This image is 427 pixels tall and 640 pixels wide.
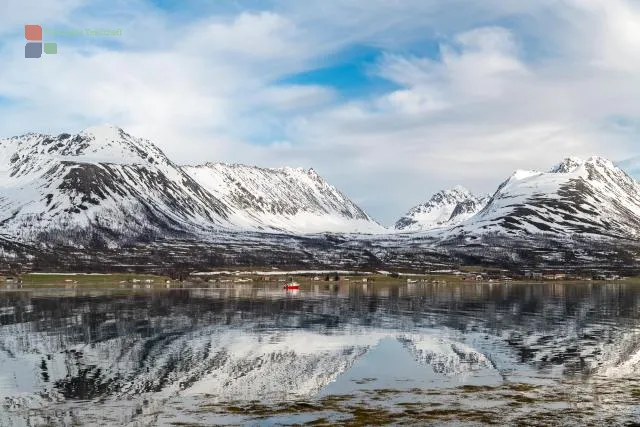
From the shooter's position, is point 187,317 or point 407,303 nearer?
point 187,317

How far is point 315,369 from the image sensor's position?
186ft

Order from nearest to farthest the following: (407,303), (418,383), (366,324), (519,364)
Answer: (418,383)
(519,364)
(366,324)
(407,303)

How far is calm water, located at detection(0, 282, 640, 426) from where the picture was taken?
40156 millimetres

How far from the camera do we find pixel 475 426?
3688 cm

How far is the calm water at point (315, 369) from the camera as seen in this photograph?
4016cm

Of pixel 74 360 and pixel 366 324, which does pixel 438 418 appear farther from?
pixel 366 324

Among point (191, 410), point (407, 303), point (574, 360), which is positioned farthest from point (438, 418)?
point (407, 303)

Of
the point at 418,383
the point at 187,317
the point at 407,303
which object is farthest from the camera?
the point at 407,303

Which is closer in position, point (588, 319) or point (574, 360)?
point (574, 360)

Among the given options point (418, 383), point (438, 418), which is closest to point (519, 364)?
point (418, 383)

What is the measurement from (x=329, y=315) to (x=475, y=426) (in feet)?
241

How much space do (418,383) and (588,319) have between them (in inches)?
2503

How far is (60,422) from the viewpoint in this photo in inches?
1480

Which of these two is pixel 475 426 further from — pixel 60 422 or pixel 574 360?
pixel 574 360
